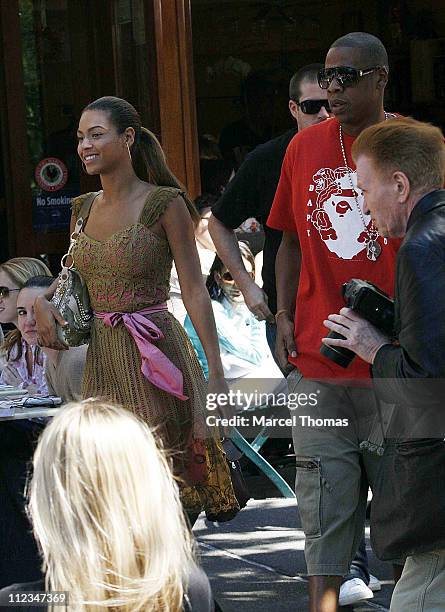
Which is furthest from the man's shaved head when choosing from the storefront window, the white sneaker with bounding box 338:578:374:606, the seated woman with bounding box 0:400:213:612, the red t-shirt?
the storefront window

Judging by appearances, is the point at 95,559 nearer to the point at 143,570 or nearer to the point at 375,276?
the point at 143,570

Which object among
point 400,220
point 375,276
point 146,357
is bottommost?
point 146,357

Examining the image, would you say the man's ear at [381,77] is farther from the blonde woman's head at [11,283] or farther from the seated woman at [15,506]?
the blonde woman's head at [11,283]

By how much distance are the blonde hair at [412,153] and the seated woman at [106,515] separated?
1.20 meters

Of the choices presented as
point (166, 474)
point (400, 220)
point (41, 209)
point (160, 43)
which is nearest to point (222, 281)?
point (160, 43)

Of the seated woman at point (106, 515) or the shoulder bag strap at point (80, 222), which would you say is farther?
the shoulder bag strap at point (80, 222)

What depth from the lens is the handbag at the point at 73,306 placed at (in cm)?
439

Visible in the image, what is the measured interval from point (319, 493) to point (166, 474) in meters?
1.80

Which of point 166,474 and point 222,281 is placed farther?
point 222,281

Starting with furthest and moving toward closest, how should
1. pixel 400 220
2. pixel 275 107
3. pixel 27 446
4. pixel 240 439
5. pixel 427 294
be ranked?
pixel 275 107, pixel 240 439, pixel 27 446, pixel 400 220, pixel 427 294

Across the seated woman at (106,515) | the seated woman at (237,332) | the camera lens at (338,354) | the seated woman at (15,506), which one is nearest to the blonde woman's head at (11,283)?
the seated woman at (237,332)

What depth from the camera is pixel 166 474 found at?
2297 millimetres

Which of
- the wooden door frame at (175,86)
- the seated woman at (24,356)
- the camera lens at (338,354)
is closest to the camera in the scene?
the camera lens at (338,354)

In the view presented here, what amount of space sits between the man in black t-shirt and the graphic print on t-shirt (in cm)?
57
